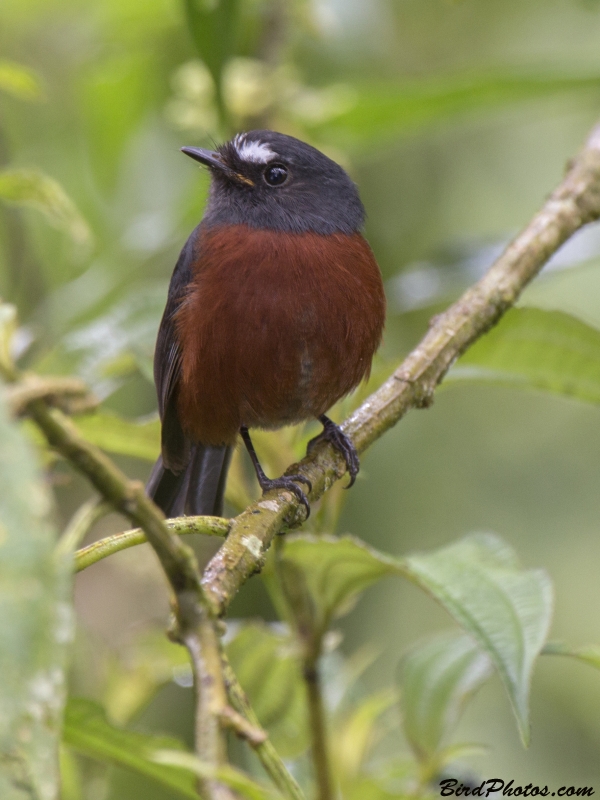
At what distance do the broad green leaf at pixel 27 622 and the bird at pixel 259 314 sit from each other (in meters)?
1.83

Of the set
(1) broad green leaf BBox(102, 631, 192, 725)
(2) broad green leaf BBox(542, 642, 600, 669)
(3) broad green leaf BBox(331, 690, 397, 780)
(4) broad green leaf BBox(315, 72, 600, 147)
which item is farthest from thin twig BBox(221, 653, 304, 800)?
(4) broad green leaf BBox(315, 72, 600, 147)

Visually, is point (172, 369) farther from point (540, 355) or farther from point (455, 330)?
point (540, 355)

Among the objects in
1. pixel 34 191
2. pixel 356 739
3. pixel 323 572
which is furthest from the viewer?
pixel 356 739

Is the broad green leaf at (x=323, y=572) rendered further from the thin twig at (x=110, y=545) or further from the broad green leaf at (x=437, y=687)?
the thin twig at (x=110, y=545)

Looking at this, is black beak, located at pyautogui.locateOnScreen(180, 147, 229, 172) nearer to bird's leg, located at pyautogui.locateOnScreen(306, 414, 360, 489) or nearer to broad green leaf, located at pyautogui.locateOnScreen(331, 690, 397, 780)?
bird's leg, located at pyautogui.locateOnScreen(306, 414, 360, 489)

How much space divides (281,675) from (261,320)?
113cm

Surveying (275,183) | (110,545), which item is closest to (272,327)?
(275,183)

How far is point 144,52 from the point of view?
4812mm

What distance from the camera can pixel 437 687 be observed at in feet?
8.42

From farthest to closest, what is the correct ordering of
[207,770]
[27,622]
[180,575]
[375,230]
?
[375,230] → [180,575] → [207,770] → [27,622]

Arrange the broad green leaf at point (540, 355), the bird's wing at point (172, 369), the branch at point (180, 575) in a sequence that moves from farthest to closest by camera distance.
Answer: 1. the bird's wing at point (172, 369)
2. the broad green leaf at point (540, 355)
3. the branch at point (180, 575)

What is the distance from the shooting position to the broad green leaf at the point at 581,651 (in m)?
2.04

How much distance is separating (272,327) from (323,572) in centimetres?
102

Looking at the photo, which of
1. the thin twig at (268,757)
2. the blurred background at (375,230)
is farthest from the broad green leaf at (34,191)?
the thin twig at (268,757)
